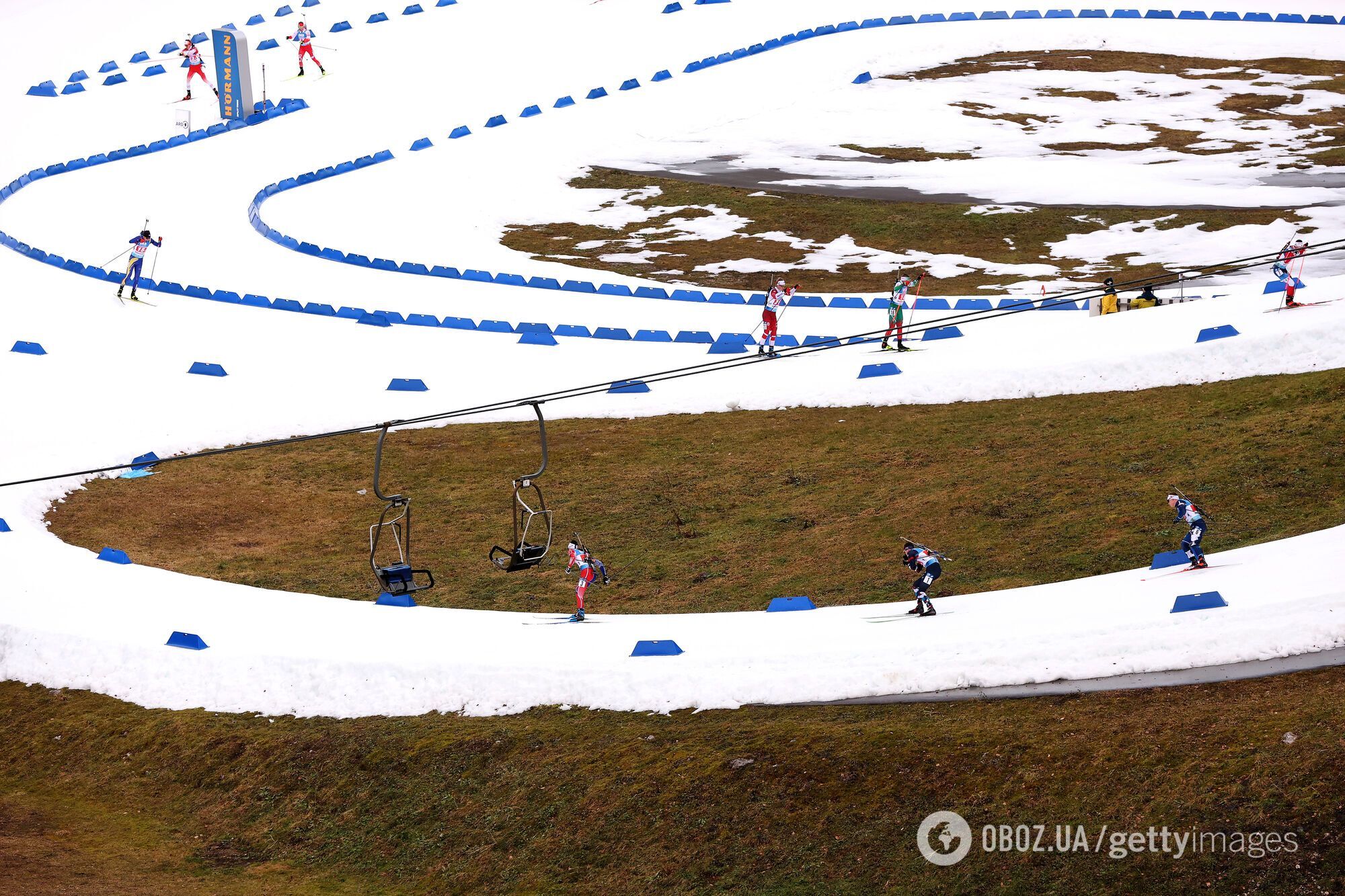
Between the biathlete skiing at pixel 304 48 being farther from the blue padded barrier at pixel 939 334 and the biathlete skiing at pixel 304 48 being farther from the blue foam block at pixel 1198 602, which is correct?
the blue foam block at pixel 1198 602

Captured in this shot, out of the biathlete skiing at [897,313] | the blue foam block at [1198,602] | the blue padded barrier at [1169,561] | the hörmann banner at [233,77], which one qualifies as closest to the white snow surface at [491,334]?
the blue foam block at [1198,602]

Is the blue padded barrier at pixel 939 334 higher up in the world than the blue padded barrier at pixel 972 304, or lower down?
higher up

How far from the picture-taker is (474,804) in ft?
68.7

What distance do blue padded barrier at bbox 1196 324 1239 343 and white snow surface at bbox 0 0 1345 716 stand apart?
22 centimetres

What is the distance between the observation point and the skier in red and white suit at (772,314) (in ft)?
126

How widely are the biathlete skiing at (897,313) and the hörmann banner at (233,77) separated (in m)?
37.6

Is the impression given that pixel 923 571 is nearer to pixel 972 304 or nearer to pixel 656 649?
pixel 656 649

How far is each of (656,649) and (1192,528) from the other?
847 cm

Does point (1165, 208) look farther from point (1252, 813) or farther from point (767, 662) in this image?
point (1252, 813)

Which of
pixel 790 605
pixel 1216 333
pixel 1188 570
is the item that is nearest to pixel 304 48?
pixel 1216 333

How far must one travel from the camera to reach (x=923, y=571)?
24.2 m

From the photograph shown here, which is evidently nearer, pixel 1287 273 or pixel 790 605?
pixel 790 605

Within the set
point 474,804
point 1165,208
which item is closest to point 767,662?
point 474,804

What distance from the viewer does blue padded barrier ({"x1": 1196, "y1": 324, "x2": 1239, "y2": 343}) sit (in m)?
35.9
